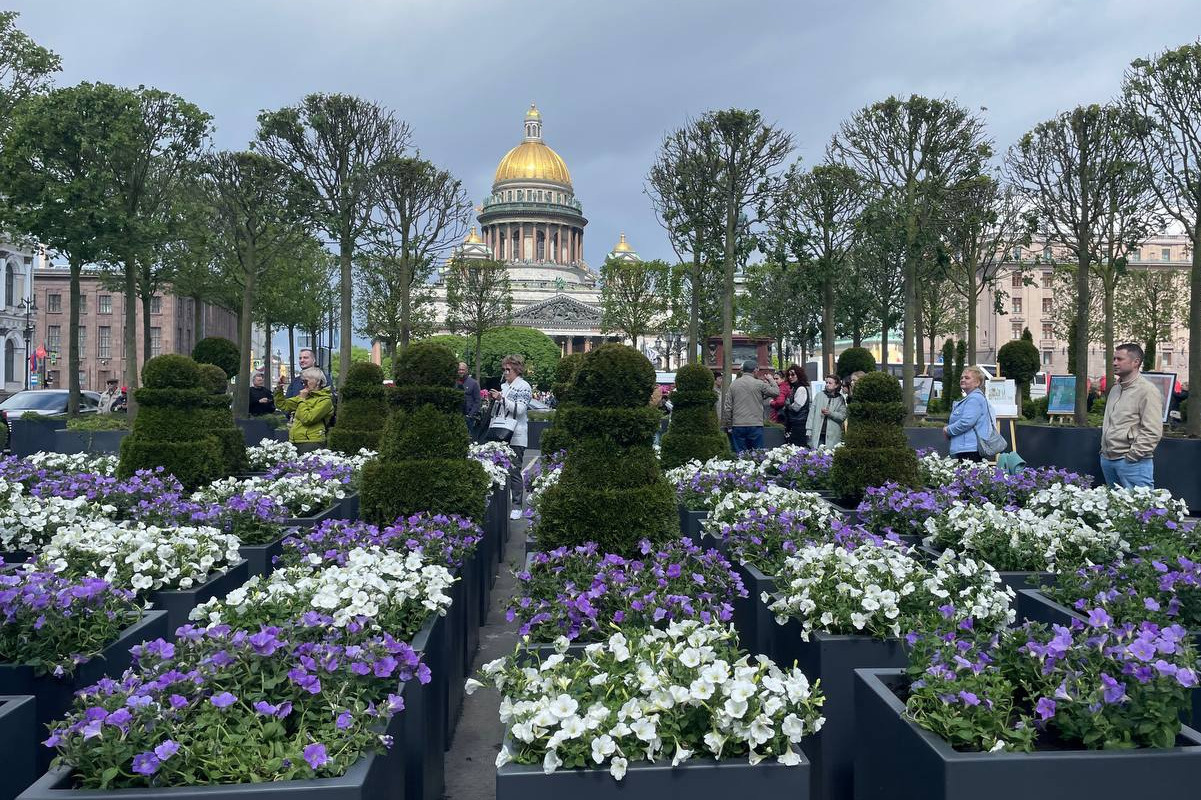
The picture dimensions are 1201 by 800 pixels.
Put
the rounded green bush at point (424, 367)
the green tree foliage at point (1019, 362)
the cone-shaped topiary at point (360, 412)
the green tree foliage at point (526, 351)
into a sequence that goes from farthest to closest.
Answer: the green tree foliage at point (526, 351)
the green tree foliage at point (1019, 362)
the cone-shaped topiary at point (360, 412)
the rounded green bush at point (424, 367)

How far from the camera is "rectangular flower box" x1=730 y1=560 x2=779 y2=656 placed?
15.1ft

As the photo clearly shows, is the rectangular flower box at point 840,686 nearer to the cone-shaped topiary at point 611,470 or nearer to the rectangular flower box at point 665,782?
the rectangular flower box at point 665,782

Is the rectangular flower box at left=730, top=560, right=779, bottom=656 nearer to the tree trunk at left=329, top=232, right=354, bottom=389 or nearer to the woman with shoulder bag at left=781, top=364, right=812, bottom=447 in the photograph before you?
the woman with shoulder bag at left=781, top=364, right=812, bottom=447

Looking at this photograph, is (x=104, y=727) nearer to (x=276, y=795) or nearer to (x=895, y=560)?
(x=276, y=795)

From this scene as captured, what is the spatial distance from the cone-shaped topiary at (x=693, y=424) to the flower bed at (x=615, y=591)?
5.74 metres

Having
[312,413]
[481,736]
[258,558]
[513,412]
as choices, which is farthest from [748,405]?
[481,736]

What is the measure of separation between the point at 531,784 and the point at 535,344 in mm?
91200

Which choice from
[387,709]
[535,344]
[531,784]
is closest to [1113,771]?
[531,784]

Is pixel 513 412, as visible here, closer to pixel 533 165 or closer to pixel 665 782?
pixel 665 782

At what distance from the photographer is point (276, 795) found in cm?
235

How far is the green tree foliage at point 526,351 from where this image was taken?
86875 mm

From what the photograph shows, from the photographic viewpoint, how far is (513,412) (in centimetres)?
1213

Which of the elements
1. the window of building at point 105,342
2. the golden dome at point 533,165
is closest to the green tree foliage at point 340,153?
the window of building at point 105,342

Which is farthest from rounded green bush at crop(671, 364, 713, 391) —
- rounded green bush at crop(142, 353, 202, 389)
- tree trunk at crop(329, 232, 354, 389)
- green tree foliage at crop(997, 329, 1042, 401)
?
green tree foliage at crop(997, 329, 1042, 401)
